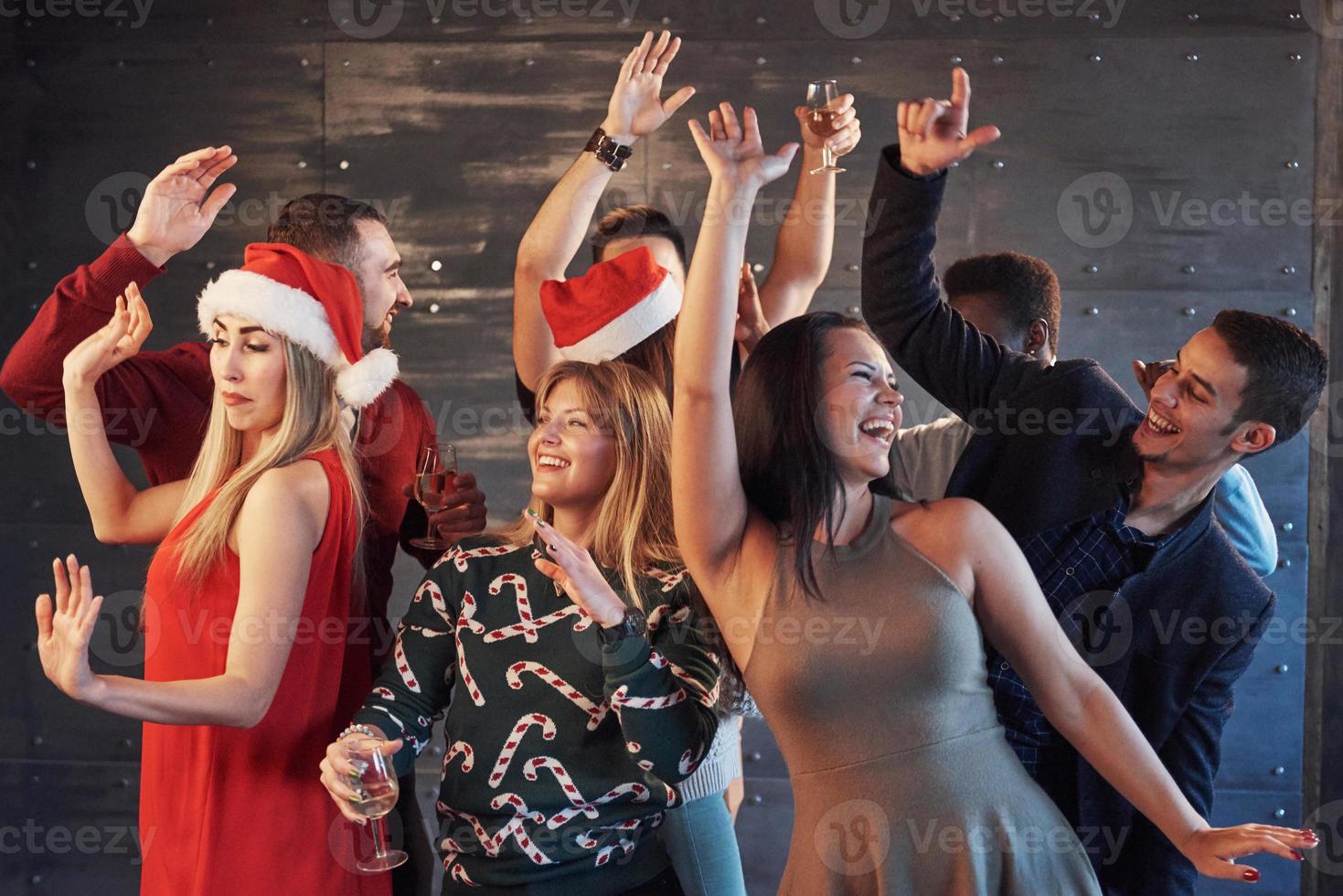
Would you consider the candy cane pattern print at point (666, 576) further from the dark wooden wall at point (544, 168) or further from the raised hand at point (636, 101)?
the dark wooden wall at point (544, 168)

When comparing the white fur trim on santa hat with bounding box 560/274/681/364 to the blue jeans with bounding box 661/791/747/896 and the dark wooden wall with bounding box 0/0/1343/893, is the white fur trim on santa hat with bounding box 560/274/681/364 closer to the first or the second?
the blue jeans with bounding box 661/791/747/896

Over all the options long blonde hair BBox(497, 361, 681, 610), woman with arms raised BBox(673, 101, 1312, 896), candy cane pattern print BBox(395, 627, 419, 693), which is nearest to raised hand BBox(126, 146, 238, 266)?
long blonde hair BBox(497, 361, 681, 610)

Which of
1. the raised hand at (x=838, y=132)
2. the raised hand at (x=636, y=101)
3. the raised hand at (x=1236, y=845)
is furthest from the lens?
the raised hand at (x=636, y=101)

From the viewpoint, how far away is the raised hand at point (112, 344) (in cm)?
230

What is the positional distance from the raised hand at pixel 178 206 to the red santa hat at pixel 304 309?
194 mm

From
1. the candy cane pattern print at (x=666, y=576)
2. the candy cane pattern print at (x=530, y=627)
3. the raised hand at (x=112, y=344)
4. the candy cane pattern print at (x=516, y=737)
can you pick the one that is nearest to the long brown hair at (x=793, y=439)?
the candy cane pattern print at (x=666, y=576)

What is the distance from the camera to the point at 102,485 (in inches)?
96.8

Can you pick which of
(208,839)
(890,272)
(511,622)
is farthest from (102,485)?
(890,272)

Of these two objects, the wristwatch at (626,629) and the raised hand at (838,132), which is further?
the raised hand at (838,132)

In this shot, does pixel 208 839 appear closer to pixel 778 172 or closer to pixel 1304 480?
pixel 778 172

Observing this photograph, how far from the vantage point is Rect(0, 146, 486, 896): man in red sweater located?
2.42 metres

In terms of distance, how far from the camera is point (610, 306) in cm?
255

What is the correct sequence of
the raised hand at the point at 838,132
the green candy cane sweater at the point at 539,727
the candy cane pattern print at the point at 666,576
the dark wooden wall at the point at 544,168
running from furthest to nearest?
1. the dark wooden wall at the point at 544,168
2. the raised hand at the point at 838,132
3. the candy cane pattern print at the point at 666,576
4. the green candy cane sweater at the point at 539,727

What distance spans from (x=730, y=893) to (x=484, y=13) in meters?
2.95
